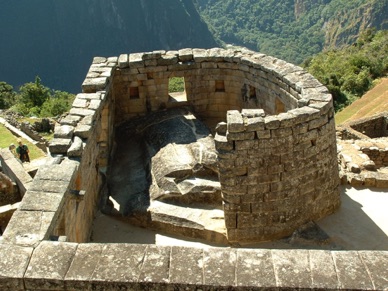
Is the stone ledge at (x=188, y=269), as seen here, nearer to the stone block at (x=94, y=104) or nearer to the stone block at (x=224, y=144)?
the stone block at (x=224, y=144)

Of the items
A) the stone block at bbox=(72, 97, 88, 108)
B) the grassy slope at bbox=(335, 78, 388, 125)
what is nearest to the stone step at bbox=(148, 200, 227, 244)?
the stone block at bbox=(72, 97, 88, 108)

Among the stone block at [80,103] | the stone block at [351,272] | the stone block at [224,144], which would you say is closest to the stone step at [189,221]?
the stone block at [224,144]

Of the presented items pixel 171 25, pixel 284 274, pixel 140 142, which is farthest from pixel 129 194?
pixel 171 25

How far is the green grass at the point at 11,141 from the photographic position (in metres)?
22.0

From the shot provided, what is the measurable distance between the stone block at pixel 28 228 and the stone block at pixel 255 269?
2309 mm

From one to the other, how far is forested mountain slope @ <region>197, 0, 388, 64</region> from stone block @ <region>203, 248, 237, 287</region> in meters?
127

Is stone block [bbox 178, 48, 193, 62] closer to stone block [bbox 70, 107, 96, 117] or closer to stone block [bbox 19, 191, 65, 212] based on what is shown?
stone block [bbox 70, 107, 96, 117]

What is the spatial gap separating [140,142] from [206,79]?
267 centimetres

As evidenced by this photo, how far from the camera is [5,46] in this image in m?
143

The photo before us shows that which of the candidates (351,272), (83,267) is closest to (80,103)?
(83,267)

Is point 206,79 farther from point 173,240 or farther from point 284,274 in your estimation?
point 284,274

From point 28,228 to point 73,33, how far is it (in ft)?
499

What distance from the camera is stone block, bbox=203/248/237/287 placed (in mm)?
5020

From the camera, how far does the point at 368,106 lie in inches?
1136
